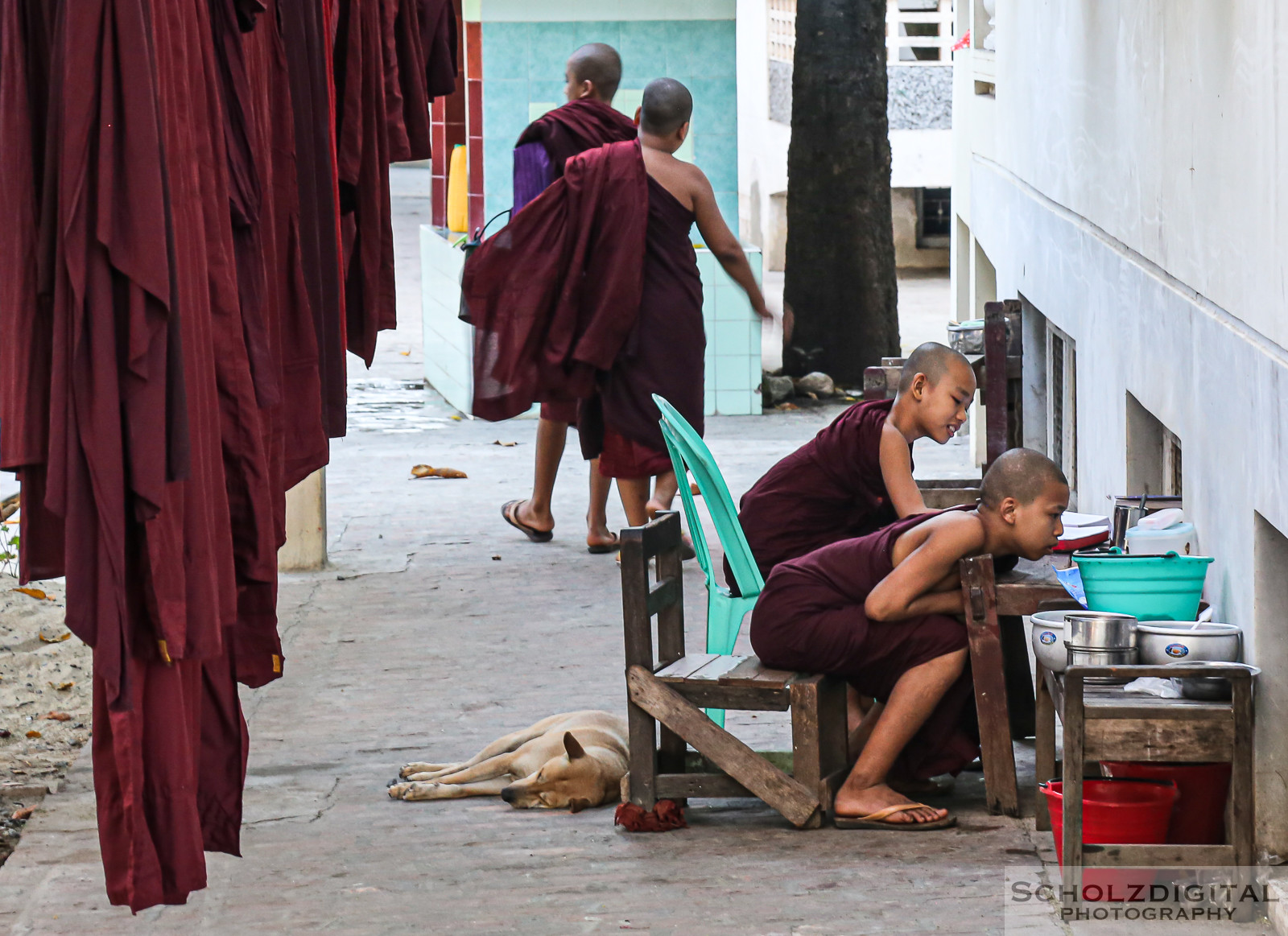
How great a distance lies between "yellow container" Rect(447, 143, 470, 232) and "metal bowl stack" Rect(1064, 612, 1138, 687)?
9.03 metres

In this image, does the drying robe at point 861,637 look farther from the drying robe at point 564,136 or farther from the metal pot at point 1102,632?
the drying robe at point 564,136

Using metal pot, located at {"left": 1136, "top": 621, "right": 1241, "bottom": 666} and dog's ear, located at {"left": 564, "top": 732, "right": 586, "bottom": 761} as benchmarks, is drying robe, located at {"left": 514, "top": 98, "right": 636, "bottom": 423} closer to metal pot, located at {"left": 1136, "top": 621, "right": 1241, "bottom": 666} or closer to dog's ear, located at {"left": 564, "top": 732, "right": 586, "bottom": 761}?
dog's ear, located at {"left": 564, "top": 732, "right": 586, "bottom": 761}

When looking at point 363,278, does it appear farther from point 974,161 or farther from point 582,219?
point 974,161

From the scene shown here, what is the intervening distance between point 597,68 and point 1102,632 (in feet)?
15.7

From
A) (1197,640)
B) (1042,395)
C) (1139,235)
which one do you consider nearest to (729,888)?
(1197,640)

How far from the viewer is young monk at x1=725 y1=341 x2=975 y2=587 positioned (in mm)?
4809

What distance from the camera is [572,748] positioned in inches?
182

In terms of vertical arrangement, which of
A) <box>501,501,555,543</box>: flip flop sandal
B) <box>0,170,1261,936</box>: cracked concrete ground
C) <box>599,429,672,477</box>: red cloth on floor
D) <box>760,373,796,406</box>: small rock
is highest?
<box>599,429,672,477</box>: red cloth on floor

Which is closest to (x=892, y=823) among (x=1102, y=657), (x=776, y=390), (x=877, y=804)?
(x=877, y=804)

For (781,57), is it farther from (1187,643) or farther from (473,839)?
(1187,643)

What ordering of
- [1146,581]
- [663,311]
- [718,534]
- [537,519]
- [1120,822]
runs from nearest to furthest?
1. [1120,822]
2. [1146,581]
3. [718,534]
4. [663,311]
5. [537,519]

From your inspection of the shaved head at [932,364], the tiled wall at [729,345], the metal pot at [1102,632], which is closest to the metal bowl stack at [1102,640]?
the metal pot at [1102,632]

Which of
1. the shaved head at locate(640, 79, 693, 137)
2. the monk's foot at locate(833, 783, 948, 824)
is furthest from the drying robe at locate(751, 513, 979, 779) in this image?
the shaved head at locate(640, 79, 693, 137)

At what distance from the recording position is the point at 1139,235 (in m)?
4.94
